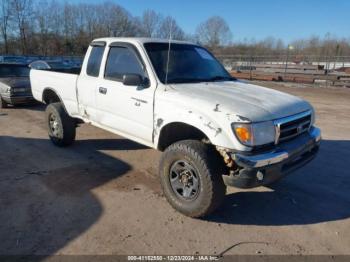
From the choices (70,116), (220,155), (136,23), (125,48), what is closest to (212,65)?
(125,48)

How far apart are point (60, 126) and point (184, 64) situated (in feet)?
9.18

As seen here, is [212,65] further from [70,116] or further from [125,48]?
[70,116]

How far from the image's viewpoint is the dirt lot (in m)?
3.14

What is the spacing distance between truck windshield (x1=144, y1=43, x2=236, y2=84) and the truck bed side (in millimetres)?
1795

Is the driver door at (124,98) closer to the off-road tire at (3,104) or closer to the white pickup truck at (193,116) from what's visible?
the white pickup truck at (193,116)

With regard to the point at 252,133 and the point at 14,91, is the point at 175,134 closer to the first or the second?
the point at 252,133

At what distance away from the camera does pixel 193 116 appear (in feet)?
11.3

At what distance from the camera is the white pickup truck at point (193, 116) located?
3.22 m

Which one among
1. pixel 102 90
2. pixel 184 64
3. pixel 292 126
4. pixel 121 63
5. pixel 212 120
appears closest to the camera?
pixel 212 120

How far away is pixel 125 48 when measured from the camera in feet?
15.0

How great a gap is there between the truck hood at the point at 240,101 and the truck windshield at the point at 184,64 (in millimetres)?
245

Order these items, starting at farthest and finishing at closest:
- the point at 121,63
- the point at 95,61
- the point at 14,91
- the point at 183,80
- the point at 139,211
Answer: the point at 14,91 → the point at 95,61 → the point at 121,63 → the point at 183,80 → the point at 139,211

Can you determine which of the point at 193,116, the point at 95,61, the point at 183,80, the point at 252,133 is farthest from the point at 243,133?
the point at 95,61

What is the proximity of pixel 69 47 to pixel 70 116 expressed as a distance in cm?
4706
